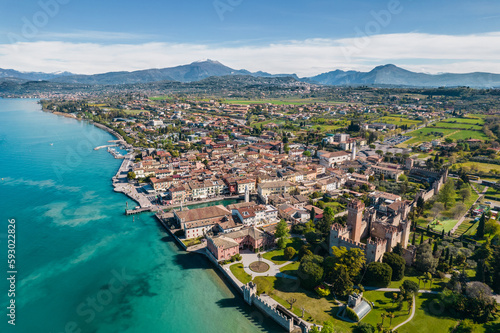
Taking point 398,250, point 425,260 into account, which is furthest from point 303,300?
point 425,260

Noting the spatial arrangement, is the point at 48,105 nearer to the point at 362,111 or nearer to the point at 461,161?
the point at 362,111

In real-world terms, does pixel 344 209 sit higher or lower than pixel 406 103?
lower

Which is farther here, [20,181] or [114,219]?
[20,181]

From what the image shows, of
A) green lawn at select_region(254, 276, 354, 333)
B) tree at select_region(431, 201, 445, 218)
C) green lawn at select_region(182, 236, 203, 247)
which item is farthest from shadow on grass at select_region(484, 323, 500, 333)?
green lawn at select_region(182, 236, 203, 247)

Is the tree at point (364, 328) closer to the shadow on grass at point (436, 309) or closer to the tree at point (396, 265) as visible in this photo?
the shadow on grass at point (436, 309)

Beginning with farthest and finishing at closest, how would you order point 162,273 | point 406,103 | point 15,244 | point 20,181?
point 406,103 → point 20,181 → point 15,244 → point 162,273

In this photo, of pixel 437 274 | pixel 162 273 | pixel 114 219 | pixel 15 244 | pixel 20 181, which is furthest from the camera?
pixel 20 181

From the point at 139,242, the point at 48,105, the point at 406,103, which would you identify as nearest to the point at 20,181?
the point at 139,242
